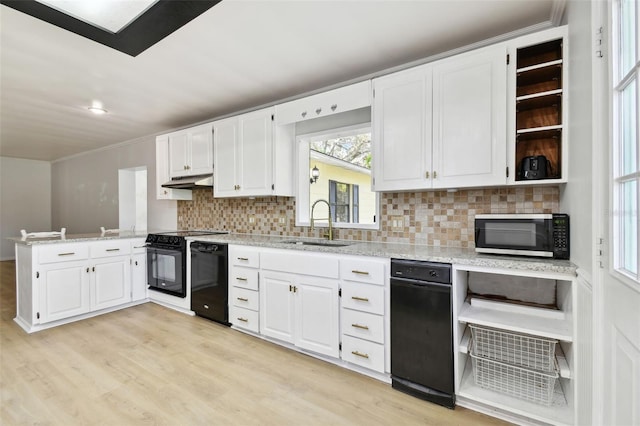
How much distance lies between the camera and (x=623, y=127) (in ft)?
3.45

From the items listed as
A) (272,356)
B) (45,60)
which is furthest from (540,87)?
(45,60)

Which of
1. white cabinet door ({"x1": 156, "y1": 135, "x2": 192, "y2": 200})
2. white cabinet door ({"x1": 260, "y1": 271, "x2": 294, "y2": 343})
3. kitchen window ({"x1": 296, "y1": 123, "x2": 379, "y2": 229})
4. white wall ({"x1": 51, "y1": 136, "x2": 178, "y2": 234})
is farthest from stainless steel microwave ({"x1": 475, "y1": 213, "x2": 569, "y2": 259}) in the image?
white wall ({"x1": 51, "y1": 136, "x2": 178, "y2": 234})

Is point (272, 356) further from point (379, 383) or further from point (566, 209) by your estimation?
point (566, 209)

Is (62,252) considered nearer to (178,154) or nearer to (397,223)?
(178,154)

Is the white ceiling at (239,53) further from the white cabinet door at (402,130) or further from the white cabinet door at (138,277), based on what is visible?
the white cabinet door at (138,277)

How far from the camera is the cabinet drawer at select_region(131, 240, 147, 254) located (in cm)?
392

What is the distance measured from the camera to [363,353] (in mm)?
Result: 2201

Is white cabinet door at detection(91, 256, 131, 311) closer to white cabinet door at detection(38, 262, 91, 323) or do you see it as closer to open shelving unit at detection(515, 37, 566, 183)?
white cabinet door at detection(38, 262, 91, 323)

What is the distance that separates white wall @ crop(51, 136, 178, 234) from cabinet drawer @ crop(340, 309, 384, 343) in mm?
3669

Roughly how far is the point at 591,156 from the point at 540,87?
1082 mm

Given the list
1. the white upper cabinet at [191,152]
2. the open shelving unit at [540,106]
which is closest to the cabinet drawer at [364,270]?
the open shelving unit at [540,106]

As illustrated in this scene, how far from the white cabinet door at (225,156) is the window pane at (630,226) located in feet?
10.6

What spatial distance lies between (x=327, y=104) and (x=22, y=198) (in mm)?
8879

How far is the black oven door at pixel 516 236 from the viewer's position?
179 centimetres
